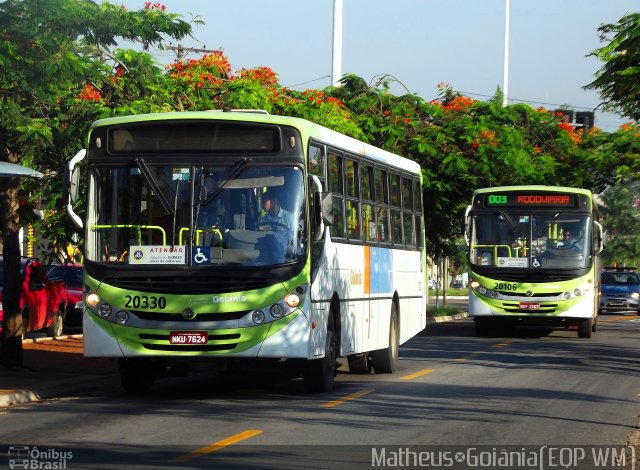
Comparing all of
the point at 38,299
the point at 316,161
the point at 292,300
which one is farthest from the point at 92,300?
the point at 38,299

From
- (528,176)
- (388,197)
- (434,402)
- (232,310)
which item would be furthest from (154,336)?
(528,176)

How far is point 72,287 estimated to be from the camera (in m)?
32.6

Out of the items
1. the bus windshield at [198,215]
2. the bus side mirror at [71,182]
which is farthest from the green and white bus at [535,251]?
the bus side mirror at [71,182]

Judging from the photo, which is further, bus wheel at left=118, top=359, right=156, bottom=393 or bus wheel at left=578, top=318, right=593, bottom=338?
bus wheel at left=578, top=318, right=593, bottom=338

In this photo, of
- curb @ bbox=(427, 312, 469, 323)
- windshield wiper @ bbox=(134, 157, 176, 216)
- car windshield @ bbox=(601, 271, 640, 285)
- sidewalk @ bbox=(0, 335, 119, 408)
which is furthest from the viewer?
car windshield @ bbox=(601, 271, 640, 285)

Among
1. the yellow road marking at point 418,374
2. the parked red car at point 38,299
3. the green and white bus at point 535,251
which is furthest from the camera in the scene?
the green and white bus at point 535,251

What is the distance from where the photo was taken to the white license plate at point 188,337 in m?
15.1

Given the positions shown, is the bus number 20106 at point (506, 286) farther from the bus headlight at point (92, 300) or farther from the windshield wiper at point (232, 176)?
the bus headlight at point (92, 300)

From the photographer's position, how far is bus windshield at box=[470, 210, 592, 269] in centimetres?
3162

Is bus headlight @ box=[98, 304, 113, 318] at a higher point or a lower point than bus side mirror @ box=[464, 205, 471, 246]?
lower

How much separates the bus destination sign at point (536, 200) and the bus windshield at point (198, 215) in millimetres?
16812

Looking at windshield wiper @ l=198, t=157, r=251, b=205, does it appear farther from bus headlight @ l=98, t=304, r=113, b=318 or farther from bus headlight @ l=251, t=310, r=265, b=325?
bus headlight @ l=98, t=304, r=113, b=318

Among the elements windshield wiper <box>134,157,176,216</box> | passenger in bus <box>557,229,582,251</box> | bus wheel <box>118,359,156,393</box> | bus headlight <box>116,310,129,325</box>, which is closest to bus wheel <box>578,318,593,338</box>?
passenger in bus <box>557,229,582,251</box>

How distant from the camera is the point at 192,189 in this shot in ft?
50.6
